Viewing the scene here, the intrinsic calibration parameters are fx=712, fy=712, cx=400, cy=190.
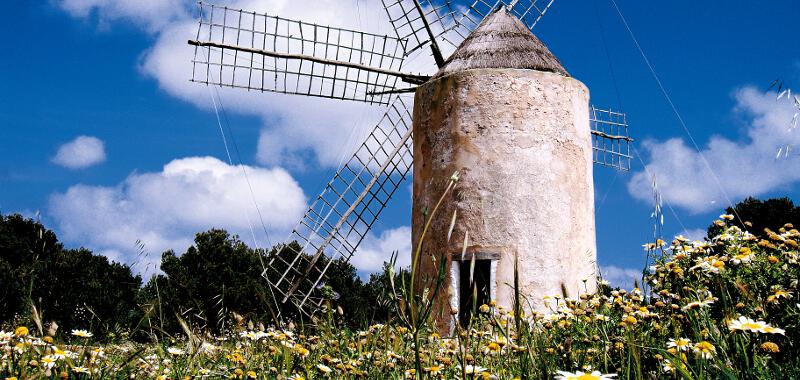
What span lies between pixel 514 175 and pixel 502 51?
1.88 meters

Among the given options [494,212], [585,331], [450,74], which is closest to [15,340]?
[585,331]

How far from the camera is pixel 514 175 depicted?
8.23 meters

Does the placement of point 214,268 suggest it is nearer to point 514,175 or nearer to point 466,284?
point 466,284

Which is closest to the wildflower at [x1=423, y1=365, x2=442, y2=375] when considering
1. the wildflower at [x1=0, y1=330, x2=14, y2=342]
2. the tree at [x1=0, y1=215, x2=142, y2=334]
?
the wildflower at [x1=0, y1=330, x2=14, y2=342]

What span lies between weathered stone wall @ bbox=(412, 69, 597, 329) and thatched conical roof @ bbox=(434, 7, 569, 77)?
31cm

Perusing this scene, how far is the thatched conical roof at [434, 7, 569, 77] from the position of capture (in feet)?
29.5

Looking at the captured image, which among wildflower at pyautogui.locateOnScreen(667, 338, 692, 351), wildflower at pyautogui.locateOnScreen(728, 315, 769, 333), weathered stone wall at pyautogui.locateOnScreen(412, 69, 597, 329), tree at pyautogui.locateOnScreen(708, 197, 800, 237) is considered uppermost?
tree at pyautogui.locateOnScreen(708, 197, 800, 237)

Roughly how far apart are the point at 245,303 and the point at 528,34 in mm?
18377

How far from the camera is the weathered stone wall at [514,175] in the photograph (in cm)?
812

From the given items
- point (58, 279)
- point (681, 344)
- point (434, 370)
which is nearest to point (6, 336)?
point (434, 370)

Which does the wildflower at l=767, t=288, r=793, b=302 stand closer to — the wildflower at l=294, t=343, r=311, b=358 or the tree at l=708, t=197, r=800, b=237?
the wildflower at l=294, t=343, r=311, b=358

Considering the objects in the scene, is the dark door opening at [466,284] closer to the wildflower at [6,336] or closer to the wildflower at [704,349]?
the wildflower at [6,336]

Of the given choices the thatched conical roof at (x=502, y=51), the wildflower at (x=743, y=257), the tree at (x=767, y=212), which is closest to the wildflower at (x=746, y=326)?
the wildflower at (x=743, y=257)

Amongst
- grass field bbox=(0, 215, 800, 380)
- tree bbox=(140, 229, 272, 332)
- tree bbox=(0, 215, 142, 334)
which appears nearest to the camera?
grass field bbox=(0, 215, 800, 380)
